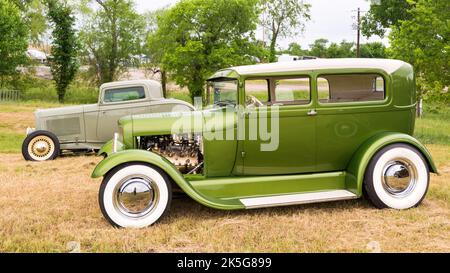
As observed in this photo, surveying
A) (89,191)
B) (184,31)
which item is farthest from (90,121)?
(184,31)

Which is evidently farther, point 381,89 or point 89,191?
point 89,191

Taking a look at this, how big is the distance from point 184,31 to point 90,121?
722 inches

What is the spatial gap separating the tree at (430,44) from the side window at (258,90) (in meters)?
9.94

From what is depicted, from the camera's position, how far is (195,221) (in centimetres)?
439

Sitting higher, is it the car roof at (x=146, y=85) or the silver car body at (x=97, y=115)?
the car roof at (x=146, y=85)

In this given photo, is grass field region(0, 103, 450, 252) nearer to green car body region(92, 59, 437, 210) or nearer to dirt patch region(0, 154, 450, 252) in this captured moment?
dirt patch region(0, 154, 450, 252)

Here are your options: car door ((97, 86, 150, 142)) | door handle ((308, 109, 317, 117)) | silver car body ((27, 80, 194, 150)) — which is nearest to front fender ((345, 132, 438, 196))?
door handle ((308, 109, 317, 117))

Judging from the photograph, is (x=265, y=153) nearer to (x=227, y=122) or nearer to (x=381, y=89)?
(x=227, y=122)

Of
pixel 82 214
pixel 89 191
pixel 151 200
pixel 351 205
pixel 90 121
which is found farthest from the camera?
pixel 90 121

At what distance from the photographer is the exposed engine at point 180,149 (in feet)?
16.1

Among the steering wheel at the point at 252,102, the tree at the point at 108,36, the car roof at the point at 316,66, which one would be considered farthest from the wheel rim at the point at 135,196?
the tree at the point at 108,36

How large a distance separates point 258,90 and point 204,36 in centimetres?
2206

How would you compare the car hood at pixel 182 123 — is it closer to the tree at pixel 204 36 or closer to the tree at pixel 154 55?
the tree at pixel 204 36

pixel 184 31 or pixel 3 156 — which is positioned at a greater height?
pixel 184 31
